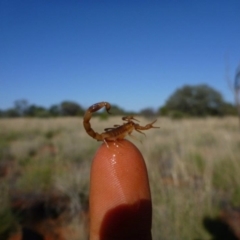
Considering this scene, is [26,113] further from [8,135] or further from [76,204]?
[76,204]

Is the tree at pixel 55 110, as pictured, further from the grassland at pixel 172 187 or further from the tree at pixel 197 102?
A: the grassland at pixel 172 187

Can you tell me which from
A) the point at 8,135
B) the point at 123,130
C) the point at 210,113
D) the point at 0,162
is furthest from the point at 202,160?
the point at 210,113

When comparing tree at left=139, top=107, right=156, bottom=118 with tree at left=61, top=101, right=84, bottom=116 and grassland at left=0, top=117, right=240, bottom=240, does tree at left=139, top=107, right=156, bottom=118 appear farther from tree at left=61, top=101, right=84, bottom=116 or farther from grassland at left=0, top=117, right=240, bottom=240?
grassland at left=0, top=117, right=240, bottom=240

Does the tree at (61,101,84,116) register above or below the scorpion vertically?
above

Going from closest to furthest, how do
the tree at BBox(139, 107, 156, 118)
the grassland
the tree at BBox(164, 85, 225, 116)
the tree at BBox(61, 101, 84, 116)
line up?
the grassland → the tree at BBox(139, 107, 156, 118) → the tree at BBox(164, 85, 225, 116) → the tree at BBox(61, 101, 84, 116)

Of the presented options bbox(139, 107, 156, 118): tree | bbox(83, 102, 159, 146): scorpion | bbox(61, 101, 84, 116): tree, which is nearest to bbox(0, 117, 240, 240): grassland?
bbox(83, 102, 159, 146): scorpion
